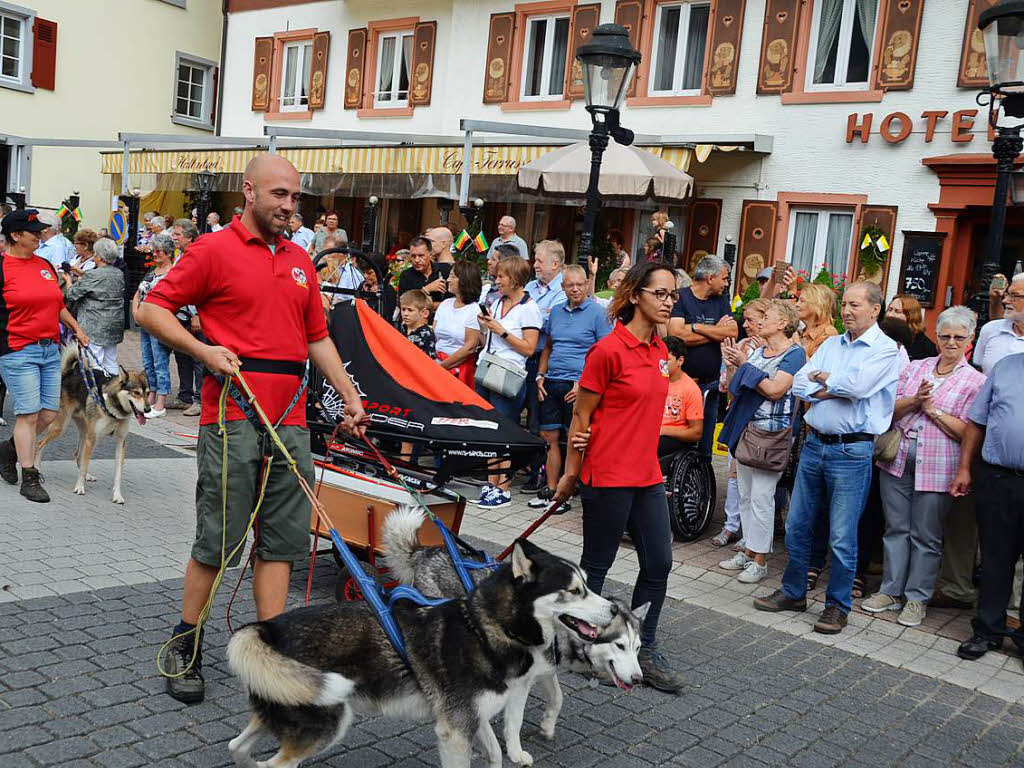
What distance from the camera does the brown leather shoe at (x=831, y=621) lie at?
6.42 m

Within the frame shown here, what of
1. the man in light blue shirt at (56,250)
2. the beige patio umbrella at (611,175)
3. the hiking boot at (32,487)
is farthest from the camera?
the man in light blue shirt at (56,250)

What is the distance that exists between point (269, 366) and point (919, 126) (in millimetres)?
12697

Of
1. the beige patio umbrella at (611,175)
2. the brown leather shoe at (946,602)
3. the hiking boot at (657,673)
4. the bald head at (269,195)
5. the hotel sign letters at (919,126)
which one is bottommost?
the brown leather shoe at (946,602)

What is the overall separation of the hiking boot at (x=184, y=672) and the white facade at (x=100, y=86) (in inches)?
979

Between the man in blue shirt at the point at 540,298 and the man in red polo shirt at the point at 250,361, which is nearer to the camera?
the man in red polo shirt at the point at 250,361

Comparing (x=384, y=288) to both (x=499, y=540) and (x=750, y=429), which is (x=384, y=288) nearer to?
(x=499, y=540)

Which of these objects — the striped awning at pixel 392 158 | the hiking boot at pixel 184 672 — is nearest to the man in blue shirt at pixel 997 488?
the hiking boot at pixel 184 672

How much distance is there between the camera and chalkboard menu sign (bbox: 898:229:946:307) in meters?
14.4

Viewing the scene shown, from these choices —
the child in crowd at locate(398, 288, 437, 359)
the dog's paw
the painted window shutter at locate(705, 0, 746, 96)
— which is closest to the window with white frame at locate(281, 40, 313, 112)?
the painted window shutter at locate(705, 0, 746, 96)

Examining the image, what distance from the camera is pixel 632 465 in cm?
519

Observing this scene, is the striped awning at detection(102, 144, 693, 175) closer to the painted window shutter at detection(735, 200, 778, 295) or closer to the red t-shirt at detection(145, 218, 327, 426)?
the painted window shutter at detection(735, 200, 778, 295)

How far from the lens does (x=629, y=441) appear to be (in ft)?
17.0

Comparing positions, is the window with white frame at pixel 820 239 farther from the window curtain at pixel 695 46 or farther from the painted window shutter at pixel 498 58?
the painted window shutter at pixel 498 58

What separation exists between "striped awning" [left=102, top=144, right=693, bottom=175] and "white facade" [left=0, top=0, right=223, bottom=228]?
248 inches
